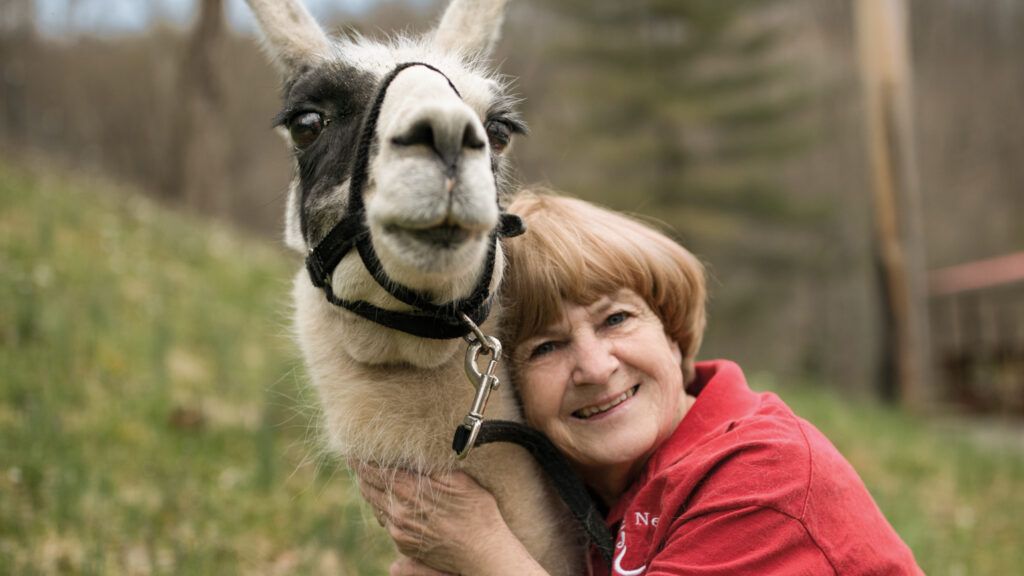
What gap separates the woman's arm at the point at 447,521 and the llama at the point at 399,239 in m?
Answer: 0.05

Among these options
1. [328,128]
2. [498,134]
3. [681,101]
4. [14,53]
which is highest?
[14,53]

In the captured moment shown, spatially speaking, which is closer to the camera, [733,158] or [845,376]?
[733,158]

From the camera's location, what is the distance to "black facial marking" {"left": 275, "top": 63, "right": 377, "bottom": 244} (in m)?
2.14

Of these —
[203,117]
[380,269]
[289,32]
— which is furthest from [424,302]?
[203,117]

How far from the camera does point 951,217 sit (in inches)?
1092

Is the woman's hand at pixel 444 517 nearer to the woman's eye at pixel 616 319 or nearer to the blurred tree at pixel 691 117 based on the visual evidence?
the woman's eye at pixel 616 319

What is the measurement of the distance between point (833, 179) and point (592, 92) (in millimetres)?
13104

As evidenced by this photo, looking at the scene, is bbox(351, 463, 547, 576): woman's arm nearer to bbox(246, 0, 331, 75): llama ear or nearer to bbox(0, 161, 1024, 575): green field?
bbox(0, 161, 1024, 575): green field

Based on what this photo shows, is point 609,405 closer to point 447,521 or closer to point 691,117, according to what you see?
point 447,521

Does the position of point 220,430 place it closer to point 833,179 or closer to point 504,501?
point 504,501

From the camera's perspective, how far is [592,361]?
227cm

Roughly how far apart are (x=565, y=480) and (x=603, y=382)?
0.32 metres

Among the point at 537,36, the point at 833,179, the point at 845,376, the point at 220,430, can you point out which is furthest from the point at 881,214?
the point at 833,179

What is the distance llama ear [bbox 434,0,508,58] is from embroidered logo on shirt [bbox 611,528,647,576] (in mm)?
1565
